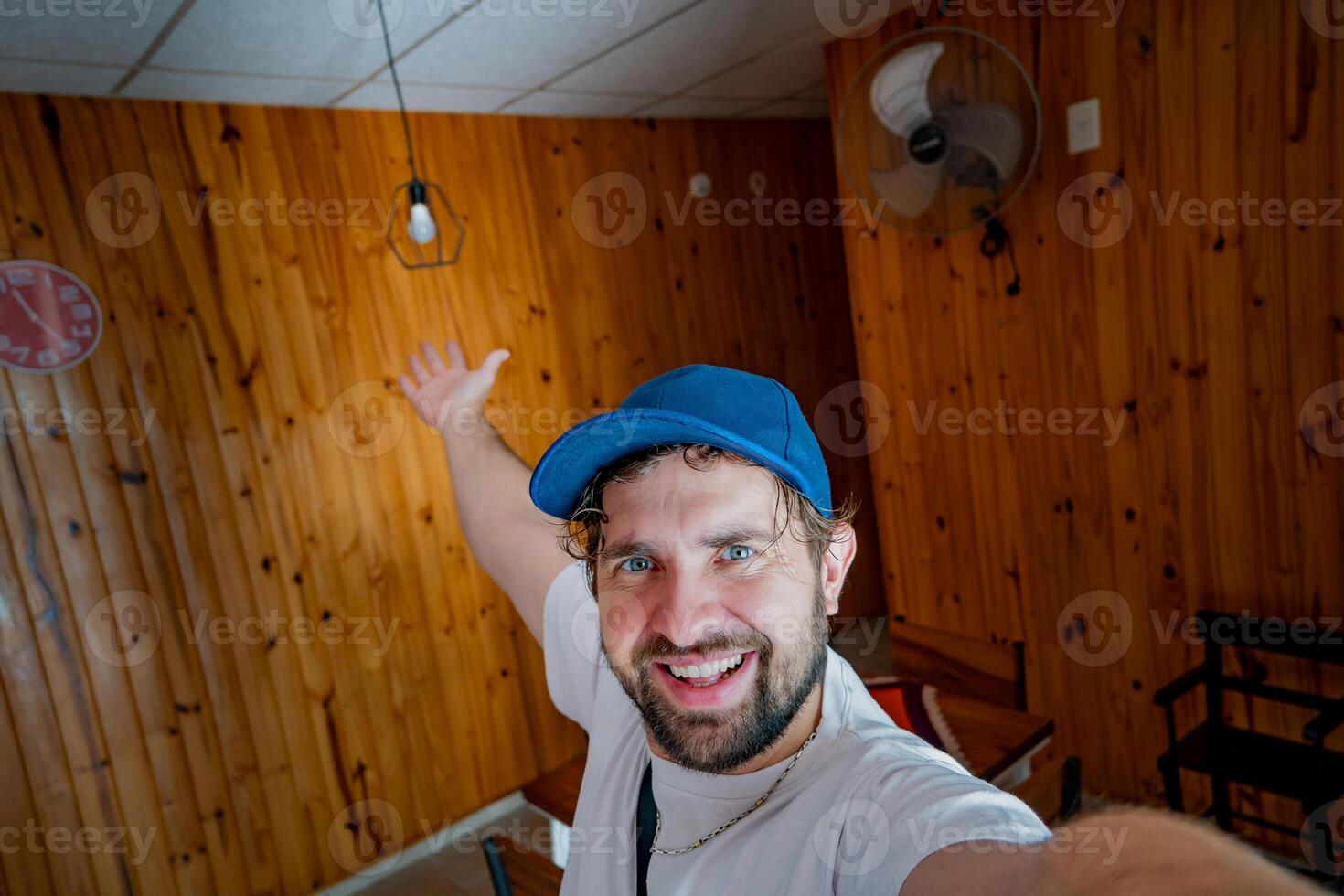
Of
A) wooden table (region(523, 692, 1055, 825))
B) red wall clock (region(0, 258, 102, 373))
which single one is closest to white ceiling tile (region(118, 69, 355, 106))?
red wall clock (region(0, 258, 102, 373))

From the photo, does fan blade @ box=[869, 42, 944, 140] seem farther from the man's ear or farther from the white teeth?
the white teeth

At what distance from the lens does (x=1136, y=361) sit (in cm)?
247

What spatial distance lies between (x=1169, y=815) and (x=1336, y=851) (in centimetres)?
226

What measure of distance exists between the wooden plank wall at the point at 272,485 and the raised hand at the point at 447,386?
122 centimetres

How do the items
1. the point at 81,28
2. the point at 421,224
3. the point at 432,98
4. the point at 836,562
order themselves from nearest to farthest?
the point at 836,562 → the point at 81,28 → the point at 421,224 → the point at 432,98

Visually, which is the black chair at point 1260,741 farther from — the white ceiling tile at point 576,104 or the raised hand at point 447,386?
the white ceiling tile at point 576,104

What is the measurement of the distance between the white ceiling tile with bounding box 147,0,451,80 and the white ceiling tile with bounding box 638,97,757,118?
55.1 inches

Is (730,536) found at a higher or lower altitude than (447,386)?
lower

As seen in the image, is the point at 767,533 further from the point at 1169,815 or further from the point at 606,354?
the point at 606,354

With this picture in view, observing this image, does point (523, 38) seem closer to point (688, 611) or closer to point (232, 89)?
point (232, 89)

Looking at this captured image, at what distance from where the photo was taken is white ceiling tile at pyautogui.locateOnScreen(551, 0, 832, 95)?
248 centimetres

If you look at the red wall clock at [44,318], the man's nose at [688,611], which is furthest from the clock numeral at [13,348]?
the man's nose at [688,611]

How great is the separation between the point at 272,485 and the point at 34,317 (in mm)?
828

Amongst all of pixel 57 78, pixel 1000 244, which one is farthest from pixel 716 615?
pixel 57 78
